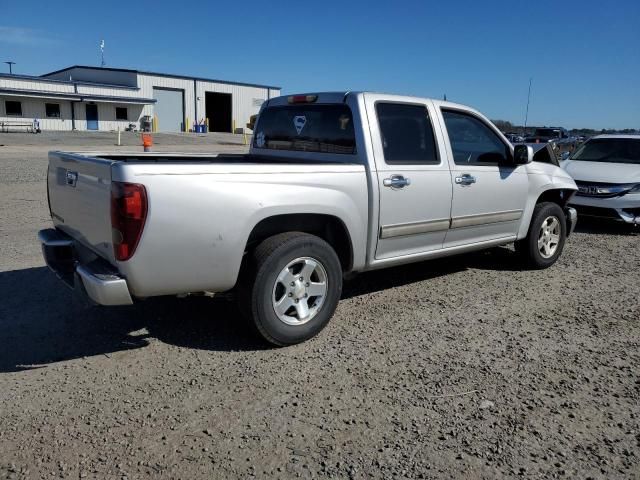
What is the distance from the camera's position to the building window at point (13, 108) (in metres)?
41.2

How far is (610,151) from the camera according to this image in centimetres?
1012

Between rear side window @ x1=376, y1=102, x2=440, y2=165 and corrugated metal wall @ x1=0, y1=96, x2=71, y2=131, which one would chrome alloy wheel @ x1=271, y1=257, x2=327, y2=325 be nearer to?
rear side window @ x1=376, y1=102, x2=440, y2=165

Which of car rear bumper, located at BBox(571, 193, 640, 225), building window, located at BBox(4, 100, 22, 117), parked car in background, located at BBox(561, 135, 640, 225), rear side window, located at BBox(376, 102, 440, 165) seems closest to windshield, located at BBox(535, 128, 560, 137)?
parked car in background, located at BBox(561, 135, 640, 225)

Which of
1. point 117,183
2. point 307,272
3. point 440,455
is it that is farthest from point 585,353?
point 117,183

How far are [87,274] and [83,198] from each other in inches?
24.2

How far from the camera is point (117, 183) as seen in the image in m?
3.25

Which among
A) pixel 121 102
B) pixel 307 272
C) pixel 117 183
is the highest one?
pixel 121 102

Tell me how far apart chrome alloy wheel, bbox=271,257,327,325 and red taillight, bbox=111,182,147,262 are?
3.39 ft

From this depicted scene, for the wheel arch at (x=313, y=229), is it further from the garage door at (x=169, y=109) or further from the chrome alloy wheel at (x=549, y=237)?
the garage door at (x=169, y=109)

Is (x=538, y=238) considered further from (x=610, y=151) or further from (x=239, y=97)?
(x=239, y=97)

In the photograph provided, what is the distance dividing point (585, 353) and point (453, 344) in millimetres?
959

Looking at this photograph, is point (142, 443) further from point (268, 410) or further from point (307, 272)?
point (307, 272)

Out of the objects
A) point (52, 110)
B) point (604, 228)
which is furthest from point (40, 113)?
point (604, 228)

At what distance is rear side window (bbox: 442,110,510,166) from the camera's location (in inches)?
204
